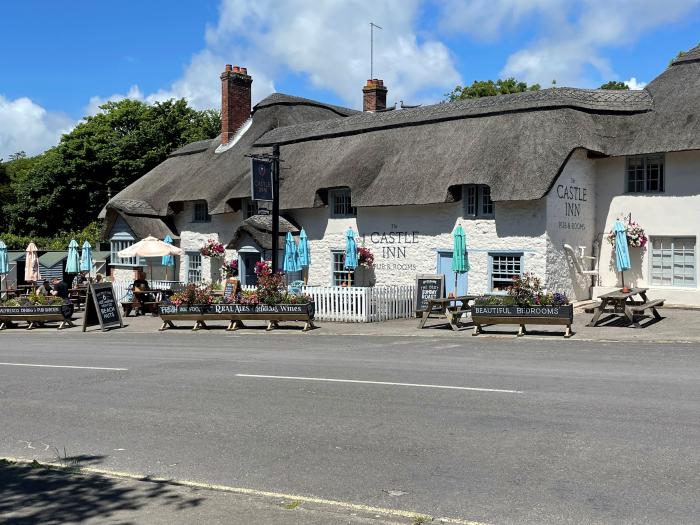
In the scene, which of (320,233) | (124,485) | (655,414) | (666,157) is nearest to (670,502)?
(655,414)

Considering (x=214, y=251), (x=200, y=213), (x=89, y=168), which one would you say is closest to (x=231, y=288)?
(x=214, y=251)

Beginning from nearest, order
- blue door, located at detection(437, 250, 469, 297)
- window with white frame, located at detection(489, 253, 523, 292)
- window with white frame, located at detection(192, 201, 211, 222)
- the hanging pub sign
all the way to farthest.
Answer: window with white frame, located at detection(489, 253, 523, 292) < the hanging pub sign < blue door, located at detection(437, 250, 469, 297) < window with white frame, located at detection(192, 201, 211, 222)

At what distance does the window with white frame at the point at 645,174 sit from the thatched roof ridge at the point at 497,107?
1688 mm

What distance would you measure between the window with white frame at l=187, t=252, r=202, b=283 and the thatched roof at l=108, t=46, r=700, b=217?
2882 millimetres

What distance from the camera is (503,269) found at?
2325 cm

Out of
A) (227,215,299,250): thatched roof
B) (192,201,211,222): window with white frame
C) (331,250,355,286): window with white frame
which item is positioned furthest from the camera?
(192,201,211,222): window with white frame

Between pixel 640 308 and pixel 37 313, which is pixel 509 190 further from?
pixel 37 313

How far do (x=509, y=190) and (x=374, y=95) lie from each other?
14714 millimetres

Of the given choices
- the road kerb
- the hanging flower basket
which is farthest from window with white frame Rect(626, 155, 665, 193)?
the road kerb

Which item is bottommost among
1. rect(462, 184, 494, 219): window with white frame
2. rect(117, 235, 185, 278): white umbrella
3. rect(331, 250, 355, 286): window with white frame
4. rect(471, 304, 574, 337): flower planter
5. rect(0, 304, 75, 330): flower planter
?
rect(0, 304, 75, 330): flower planter

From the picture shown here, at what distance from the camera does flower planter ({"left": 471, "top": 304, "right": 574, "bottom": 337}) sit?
17625mm

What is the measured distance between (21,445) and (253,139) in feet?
86.7

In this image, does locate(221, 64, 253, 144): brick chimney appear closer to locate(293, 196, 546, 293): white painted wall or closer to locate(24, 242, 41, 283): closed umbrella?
locate(293, 196, 546, 293): white painted wall

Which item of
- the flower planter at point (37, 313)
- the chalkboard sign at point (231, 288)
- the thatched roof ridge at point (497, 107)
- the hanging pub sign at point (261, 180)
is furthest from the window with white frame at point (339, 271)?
the flower planter at point (37, 313)
